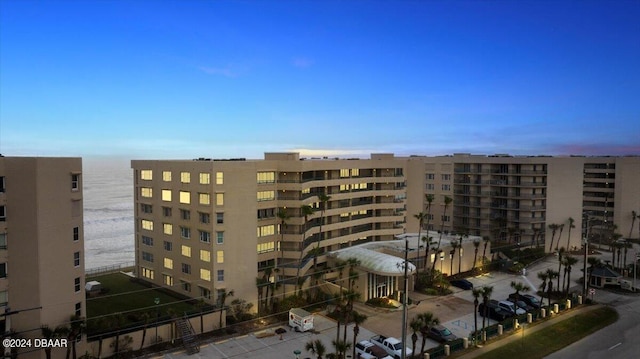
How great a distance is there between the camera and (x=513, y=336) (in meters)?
42.8

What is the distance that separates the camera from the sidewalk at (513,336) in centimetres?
3873

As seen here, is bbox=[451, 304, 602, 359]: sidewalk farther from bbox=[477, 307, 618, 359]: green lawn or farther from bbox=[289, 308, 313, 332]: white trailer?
bbox=[289, 308, 313, 332]: white trailer

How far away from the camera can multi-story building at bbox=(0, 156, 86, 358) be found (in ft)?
106

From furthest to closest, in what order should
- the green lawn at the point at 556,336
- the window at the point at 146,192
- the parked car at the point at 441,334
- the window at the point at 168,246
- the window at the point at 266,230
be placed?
the window at the point at 146,192
the window at the point at 168,246
the window at the point at 266,230
the parked car at the point at 441,334
the green lawn at the point at 556,336

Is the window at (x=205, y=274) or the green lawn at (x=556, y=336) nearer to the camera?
the green lawn at (x=556, y=336)

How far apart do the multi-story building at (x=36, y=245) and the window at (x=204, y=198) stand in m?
14.8

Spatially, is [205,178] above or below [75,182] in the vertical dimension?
below

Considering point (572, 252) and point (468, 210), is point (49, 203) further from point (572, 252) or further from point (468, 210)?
point (572, 252)

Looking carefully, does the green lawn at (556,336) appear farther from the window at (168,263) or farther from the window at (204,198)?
the window at (168,263)

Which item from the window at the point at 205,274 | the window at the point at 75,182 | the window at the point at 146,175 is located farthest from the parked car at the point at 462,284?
the window at the point at 75,182

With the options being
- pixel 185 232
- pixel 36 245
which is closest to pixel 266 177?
pixel 185 232

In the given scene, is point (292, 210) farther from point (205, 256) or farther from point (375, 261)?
point (205, 256)

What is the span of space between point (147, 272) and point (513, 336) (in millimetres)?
43879

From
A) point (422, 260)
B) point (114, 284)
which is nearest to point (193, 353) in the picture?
point (114, 284)
